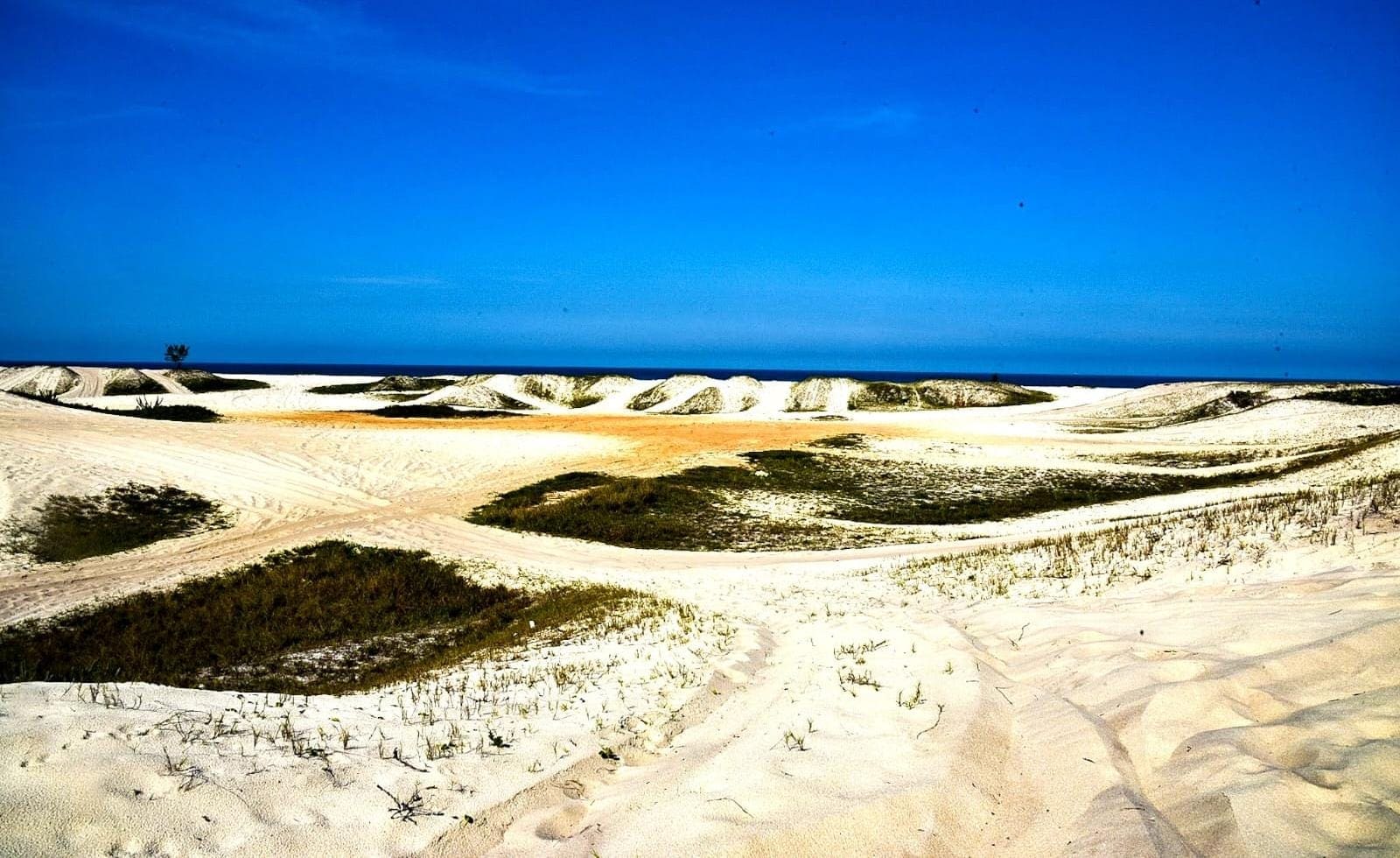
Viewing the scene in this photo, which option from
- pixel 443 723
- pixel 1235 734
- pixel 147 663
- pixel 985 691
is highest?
pixel 1235 734

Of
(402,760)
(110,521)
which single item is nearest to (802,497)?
(110,521)

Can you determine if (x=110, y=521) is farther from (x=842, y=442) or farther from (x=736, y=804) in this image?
(x=842, y=442)

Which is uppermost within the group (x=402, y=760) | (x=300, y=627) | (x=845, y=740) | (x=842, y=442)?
(x=842, y=442)

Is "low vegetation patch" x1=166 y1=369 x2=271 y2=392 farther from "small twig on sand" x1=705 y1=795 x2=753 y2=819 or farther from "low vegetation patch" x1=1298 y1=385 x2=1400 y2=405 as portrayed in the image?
"low vegetation patch" x1=1298 y1=385 x2=1400 y2=405

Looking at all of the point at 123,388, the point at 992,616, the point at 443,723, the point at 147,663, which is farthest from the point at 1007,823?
the point at 123,388

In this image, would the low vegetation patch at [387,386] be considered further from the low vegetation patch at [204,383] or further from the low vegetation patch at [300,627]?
the low vegetation patch at [300,627]

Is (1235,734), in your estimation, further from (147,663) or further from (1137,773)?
(147,663)

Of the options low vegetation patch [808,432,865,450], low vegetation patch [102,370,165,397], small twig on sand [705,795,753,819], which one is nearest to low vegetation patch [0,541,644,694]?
small twig on sand [705,795,753,819]
